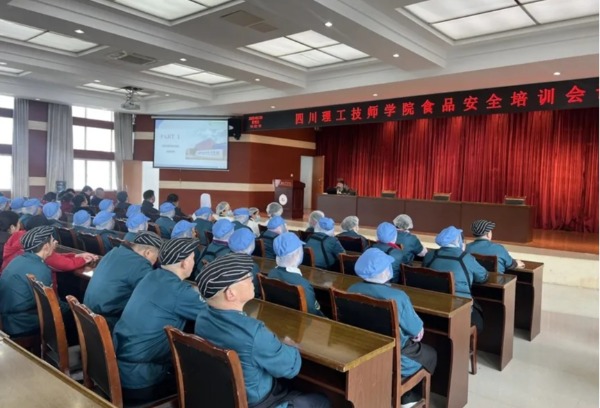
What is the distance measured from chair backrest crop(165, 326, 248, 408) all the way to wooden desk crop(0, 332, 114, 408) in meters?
0.40

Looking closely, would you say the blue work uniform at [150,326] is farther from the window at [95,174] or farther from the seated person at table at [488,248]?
the window at [95,174]

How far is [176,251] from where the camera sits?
225 cm

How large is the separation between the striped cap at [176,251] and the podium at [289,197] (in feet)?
29.2

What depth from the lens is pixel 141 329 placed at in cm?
204

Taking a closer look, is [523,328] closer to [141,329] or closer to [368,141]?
[141,329]

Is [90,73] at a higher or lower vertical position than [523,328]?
higher

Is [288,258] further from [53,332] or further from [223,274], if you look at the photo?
[53,332]

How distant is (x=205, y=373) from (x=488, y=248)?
319cm

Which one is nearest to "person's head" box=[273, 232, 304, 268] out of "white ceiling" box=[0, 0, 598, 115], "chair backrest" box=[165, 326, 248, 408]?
"chair backrest" box=[165, 326, 248, 408]

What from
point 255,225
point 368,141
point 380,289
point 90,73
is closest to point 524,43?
point 255,225

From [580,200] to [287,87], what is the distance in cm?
734

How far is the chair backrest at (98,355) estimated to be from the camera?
1.84 m

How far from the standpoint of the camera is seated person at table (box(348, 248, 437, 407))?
2424 mm

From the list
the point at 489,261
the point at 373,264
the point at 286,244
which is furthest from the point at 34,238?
the point at 489,261
